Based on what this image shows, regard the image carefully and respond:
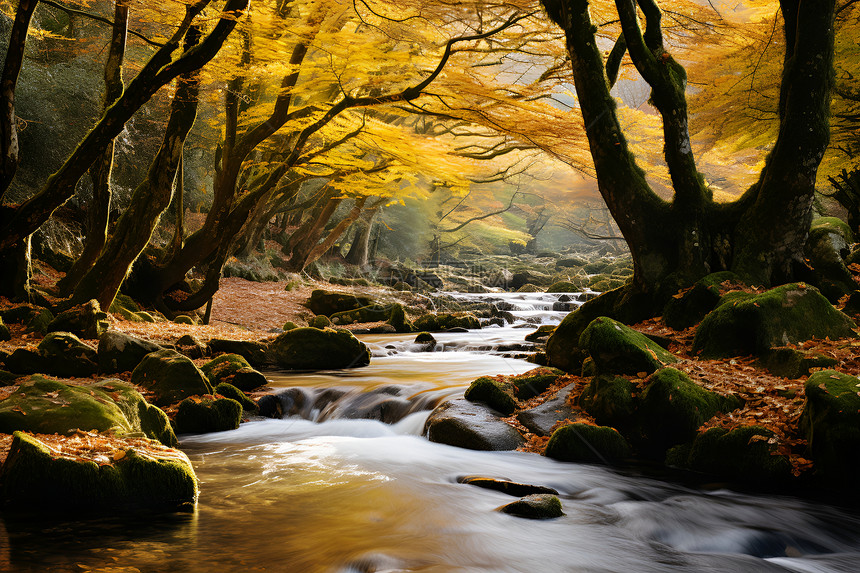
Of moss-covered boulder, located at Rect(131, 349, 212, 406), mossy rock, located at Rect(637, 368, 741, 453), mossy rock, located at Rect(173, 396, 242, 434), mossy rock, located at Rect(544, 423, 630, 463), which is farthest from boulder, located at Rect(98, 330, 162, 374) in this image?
mossy rock, located at Rect(637, 368, 741, 453)

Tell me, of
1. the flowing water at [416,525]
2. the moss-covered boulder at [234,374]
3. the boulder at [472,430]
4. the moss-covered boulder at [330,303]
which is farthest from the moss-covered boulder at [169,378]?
the moss-covered boulder at [330,303]

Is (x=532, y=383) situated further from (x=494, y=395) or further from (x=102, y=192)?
(x=102, y=192)

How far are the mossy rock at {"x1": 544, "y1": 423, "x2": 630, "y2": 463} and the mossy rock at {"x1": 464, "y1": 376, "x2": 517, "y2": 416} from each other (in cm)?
105

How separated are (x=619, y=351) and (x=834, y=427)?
73.0 inches

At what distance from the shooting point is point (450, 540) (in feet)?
10.9

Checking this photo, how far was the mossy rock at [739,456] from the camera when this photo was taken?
13.5 feet

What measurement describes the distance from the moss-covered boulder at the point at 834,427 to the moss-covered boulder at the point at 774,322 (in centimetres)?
140

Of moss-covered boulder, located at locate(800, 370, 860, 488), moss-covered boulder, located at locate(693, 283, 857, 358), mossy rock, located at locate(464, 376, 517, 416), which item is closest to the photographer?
moss-covered boulder, located at locate(800, 370, 860, 488)

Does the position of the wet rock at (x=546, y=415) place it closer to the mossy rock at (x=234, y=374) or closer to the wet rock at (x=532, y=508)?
the wet rock at (x=532, y=508)

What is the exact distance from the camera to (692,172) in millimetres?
7184

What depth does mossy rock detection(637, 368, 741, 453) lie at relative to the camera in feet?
15.0

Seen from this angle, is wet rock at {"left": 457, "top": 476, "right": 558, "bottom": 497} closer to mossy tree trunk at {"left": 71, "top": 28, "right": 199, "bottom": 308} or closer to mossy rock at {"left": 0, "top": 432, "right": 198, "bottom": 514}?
mossy rock at {"left": 0, "top": 432, "right": 198, "bottom": 514}

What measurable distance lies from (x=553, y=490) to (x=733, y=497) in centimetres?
128

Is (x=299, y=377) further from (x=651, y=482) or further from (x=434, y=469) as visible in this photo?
(x=651, y=482)
